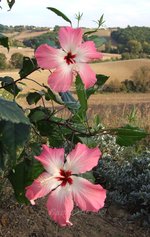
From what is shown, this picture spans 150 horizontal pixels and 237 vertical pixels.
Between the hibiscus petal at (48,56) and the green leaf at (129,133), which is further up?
the hibiscus petal at (48,56)

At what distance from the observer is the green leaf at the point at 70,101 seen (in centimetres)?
124

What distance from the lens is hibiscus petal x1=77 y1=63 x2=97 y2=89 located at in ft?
3.07

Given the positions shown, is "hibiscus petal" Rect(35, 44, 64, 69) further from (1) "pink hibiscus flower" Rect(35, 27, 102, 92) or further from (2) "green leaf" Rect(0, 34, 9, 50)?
(2) "green leaf" Rect(0, 34, 9, 50)

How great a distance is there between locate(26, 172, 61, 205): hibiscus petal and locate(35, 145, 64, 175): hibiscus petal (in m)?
0.01

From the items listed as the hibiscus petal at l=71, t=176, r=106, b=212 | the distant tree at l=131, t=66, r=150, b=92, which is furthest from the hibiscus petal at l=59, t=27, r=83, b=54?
the distant tree at l=131, t=66, r=150, b=92

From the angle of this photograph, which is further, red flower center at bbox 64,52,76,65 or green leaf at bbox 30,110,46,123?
green leaf at bbox 30,110,46,123

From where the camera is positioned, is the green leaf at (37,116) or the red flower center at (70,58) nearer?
the red flower center at (70,58)

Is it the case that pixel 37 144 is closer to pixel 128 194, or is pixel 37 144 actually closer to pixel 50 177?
pixel 50 177

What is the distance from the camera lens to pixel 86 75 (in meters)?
0.94

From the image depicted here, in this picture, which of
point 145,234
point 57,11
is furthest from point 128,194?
point 57,11

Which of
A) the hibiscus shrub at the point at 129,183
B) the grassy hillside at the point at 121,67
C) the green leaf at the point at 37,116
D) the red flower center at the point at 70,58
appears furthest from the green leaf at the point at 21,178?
the grassy hillside at the point at 121,67

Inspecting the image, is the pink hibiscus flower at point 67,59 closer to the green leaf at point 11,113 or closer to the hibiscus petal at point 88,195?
the green leaf at point 11,113

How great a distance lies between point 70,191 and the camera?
86cm

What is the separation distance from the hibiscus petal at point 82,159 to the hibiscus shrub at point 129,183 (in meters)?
3.00
